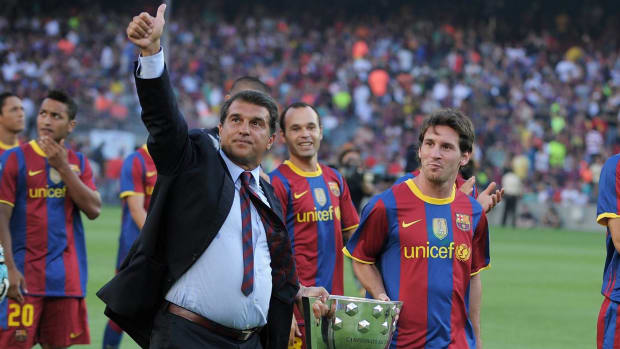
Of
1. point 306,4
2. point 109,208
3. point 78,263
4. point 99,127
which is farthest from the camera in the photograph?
point 306,4

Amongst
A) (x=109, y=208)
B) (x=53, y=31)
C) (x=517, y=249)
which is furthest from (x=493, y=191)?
(x=53, y=31)

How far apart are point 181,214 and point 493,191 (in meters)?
2.38

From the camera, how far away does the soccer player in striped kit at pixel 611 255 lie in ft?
16.4

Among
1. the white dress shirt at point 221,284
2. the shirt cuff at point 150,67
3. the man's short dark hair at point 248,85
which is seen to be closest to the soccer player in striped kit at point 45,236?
the man's short dark hair at point 248,85

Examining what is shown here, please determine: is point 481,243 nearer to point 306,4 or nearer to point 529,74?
point 529,74

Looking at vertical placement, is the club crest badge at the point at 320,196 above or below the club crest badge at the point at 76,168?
below

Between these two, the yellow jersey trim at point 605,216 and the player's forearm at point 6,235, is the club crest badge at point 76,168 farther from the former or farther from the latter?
the yellow jersey trim at point 605,216

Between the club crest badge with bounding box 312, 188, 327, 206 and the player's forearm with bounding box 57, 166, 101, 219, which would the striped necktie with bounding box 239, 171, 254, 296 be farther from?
the player's forearm with bounding box 57, 166, 101, 219

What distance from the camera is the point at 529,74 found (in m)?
33.7

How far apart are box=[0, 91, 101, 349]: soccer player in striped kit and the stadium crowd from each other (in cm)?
2107

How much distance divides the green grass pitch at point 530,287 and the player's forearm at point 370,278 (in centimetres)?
450

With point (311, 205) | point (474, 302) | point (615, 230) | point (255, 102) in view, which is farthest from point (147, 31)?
point (311, 205)

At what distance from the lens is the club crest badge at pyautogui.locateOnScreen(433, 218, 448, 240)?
4.91 m

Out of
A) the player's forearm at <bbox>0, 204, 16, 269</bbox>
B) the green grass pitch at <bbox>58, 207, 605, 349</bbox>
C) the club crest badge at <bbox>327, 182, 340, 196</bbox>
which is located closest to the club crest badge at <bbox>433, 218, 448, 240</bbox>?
the club crest badge at <bbox>327, 182, 340, 196</bbox>
